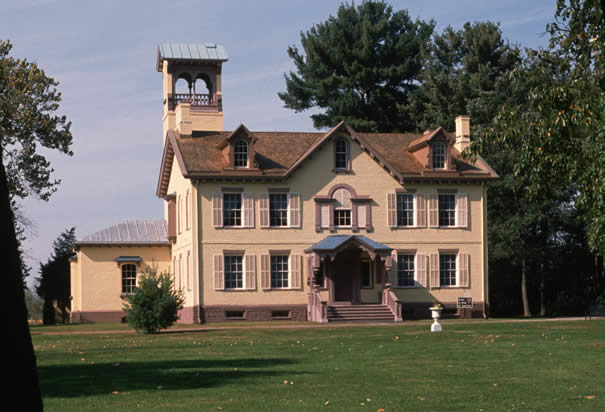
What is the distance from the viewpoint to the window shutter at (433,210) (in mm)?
43812

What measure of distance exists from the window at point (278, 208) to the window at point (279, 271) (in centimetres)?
159

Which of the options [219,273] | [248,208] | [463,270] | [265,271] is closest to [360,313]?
[265,271]

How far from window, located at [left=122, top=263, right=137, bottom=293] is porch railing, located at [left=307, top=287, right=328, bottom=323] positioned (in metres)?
10.2

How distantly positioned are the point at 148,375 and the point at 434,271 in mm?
28170

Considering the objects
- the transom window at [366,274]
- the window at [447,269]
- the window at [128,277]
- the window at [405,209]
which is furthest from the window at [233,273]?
the window at [447,269]

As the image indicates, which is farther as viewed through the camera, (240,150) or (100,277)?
(100,277)

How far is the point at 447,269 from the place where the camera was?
145 ft

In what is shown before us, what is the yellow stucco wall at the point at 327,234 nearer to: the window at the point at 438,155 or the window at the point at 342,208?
the window at the point at 342,208

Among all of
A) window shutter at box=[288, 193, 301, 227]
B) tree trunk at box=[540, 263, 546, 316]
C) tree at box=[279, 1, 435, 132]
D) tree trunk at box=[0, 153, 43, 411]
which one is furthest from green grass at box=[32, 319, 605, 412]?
tree at box=[279, 1, 435, 132]

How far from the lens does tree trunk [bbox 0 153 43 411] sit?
16.6 feet

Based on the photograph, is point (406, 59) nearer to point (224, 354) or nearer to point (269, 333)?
point (269, 333)

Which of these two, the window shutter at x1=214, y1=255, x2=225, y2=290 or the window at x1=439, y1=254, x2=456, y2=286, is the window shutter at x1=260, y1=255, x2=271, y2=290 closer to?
the window shutter at x1=214, y1=255, x2=225, y2=290

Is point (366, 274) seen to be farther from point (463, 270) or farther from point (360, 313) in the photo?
point (463, 270)

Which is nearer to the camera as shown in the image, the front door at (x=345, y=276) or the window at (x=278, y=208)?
the window at (x=278, y=208)
